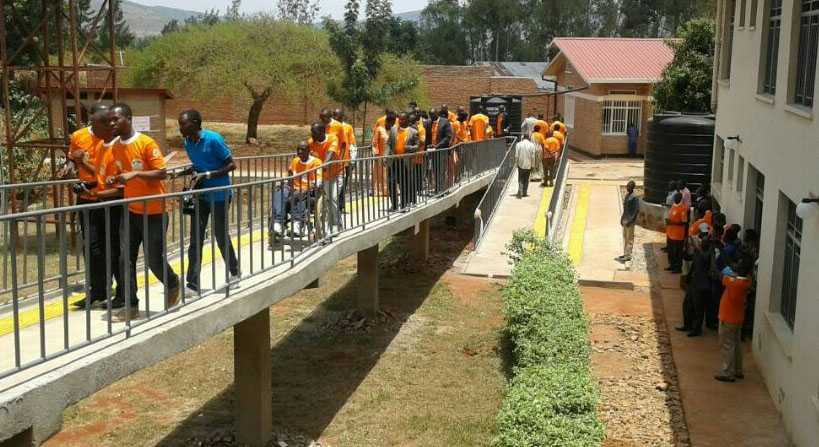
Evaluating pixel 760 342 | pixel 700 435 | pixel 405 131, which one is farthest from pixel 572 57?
pixel 700 435

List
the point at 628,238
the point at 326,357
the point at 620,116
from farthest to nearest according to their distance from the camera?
the point at 620,116, the point at 628,238, the point at 326,357

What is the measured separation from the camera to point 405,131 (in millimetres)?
13352

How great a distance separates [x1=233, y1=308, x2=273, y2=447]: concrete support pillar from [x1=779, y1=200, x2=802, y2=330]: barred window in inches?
224

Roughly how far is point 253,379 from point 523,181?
1258 centimetres

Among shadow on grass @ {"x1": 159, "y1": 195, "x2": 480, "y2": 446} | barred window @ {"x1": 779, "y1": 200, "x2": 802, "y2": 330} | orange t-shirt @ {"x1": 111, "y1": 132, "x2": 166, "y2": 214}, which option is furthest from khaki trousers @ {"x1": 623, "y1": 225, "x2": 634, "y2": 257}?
orange t-shirt @ {"x1": 111, "y1": 132, "x2": 166, "y2": 214}

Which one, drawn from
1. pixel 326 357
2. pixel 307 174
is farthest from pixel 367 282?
pixel 307 174

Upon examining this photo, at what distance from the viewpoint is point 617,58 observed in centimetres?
3356

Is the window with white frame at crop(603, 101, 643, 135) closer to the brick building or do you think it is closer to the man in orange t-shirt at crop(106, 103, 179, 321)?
the brick building

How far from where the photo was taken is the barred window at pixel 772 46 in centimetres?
1295

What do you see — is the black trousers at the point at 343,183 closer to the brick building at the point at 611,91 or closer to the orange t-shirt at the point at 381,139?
the orange t-shirt at the point at 381,139

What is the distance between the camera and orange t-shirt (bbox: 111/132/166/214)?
21.4ft

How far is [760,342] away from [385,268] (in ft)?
27.9

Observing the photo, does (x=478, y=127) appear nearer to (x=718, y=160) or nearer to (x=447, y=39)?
(x=718, y=160)

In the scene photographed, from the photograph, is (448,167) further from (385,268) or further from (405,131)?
(385,268)
